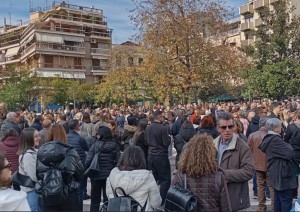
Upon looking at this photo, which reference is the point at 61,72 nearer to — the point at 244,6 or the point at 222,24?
the point at 244,6

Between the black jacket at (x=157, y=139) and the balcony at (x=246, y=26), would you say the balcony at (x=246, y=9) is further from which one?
the black jacket at (x=157, y=139)

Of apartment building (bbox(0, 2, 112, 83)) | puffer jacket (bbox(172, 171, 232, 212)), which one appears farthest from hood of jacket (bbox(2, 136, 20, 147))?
apartment building (bbox(0, 2, 112, 83))

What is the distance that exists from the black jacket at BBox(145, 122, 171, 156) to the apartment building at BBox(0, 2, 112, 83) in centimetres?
4775

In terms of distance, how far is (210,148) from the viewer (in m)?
4.30

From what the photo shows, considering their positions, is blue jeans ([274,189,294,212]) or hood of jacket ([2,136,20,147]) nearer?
blue jeans ([274,189,294,212])

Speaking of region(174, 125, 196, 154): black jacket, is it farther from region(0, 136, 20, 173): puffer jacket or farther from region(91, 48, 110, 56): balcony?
region(91, 48, 110, 56): balcony

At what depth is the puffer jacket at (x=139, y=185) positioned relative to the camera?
4426 millimetres

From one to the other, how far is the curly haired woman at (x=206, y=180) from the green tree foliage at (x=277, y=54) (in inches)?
999

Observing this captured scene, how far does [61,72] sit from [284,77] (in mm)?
37989

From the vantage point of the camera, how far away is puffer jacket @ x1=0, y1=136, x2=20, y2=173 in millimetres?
6922

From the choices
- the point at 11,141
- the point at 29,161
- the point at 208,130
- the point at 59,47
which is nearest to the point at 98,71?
the point at 59,47

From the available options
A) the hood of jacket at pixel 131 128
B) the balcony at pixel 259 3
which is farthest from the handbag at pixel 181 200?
the balcony at pixel 259 3

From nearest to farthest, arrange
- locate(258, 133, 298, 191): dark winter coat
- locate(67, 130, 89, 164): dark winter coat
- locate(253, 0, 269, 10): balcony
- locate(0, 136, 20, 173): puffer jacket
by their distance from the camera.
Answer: locate(258, 133, 298, 191): dark winter coat, locate(0, 136, 20, 173): puffer jacket, locate(67, 130, 89, 164): dark winter coat, locate(253, 0, 269, 10): balcony

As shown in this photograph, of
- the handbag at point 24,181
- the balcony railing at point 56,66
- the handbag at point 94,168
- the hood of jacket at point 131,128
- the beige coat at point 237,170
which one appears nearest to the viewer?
the beige coat at point 237,170
